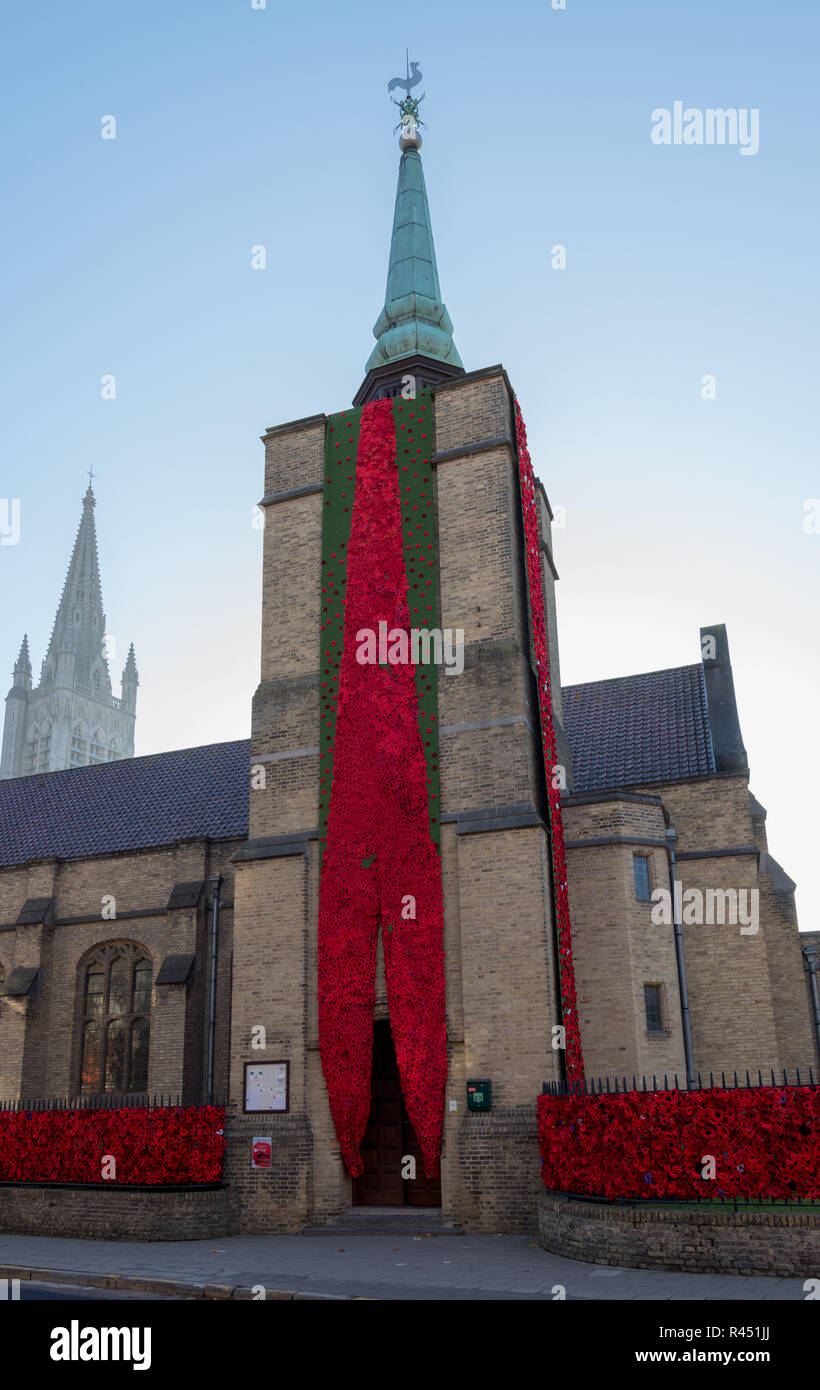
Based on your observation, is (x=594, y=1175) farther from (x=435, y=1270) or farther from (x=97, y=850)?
(x=97, y=850)

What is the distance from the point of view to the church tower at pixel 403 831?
17.0 m

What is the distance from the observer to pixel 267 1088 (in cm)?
1809

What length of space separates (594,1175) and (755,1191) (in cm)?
221

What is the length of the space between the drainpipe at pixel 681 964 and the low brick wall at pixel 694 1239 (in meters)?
7.64

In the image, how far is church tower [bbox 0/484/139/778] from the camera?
Result: 86812 mm

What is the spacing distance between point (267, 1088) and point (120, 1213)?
9.72 ft

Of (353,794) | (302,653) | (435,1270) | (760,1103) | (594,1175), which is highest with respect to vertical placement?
(302,653)

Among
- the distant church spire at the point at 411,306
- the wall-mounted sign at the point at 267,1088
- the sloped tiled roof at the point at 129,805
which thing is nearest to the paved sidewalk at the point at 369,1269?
the wall-mounted sign at the point at 267,1088

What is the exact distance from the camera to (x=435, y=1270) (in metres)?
12.6

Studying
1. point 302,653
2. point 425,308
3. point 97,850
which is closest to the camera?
point 302,653

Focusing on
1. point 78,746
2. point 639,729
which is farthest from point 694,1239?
point 78,746

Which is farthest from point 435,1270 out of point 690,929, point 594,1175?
point 690,929

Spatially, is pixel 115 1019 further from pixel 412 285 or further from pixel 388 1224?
pixel 412 285
